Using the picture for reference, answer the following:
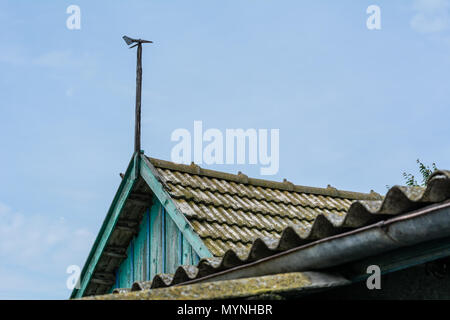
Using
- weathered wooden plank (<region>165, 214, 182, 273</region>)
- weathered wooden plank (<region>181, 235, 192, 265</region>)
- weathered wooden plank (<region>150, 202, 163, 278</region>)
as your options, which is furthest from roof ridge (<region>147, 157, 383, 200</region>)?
weathered wooden plank (<region>181, 235, 192, 265</region>)

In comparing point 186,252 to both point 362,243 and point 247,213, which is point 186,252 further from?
point 362,243

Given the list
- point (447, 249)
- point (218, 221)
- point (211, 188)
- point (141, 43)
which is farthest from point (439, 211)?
point (141, 43)

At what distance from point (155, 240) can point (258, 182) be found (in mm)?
1469

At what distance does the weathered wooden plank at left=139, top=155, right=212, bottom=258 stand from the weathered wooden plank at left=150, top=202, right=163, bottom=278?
439mm

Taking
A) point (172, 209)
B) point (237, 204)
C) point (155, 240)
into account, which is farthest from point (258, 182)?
point (172, 209)

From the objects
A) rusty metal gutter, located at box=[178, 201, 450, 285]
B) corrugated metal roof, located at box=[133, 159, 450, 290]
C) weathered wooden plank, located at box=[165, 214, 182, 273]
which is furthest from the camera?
weathered wooden plank, located at box=[165, 214, 182, 273]

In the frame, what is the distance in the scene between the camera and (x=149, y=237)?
26.5 ft

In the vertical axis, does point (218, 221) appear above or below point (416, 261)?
above

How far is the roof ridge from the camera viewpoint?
311 inches

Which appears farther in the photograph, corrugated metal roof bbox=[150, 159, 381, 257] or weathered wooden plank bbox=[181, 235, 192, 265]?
weathered wooden plank bbox=[181, 235, 192, 265]

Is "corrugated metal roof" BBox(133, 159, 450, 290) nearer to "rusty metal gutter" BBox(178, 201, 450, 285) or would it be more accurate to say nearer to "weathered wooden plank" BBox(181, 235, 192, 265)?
"rusty metal gutter" BBox(178, 201, 450, 285)

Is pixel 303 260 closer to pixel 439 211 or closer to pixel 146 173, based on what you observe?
pixel 439 211
